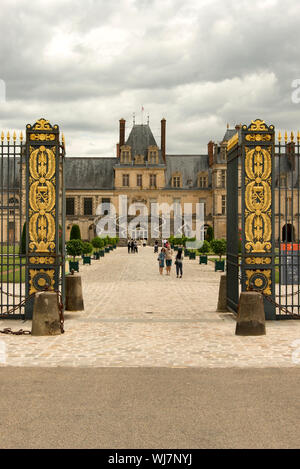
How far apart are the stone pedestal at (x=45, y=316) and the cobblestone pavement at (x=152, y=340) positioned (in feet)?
0.65

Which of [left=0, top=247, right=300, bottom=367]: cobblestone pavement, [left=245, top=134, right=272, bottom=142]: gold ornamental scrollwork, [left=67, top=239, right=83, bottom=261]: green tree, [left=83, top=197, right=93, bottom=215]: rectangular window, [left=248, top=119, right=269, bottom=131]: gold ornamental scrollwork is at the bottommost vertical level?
[left=0, top=247, right=300, bottom=367]: cobblestone pavement

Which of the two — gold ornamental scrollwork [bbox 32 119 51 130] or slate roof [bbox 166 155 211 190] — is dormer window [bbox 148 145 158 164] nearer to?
slate roof [bbox 166 155 211 190]

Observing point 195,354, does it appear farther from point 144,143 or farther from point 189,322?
point 144,143

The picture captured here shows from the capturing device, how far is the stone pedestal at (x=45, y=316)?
8.06 meters

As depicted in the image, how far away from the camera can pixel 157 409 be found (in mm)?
4582

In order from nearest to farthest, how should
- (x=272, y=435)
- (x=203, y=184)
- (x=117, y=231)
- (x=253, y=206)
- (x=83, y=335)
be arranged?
(x=272, y=435) → (x=83, y=335) → (x=253, y=206) → (x=117, y=231) → (x=203, y=184)

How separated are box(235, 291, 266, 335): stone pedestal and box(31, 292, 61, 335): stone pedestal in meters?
2.74

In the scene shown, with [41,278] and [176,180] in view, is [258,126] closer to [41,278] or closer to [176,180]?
[41,278]

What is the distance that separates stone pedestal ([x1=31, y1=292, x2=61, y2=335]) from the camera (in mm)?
8062

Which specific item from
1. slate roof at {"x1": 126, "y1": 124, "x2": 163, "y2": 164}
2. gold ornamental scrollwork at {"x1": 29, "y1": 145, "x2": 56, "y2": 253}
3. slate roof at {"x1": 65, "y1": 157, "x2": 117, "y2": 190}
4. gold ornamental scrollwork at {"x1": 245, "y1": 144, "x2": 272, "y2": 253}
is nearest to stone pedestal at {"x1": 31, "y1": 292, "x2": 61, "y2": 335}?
gold ornamental scrollwork at {"x1": 29, "y1": 145, "x2": 56, "y2": 253}

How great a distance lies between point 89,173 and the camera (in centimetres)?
6800

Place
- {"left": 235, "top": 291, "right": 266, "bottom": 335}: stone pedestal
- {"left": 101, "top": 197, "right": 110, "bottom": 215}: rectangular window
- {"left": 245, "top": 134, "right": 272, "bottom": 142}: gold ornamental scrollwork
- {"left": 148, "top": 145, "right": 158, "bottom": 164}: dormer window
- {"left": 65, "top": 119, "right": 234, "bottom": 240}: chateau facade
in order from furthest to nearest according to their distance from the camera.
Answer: {"left": 101, "top": 197, "right": 110, "bottom": 215}: rectangular window
{"left": 148, "top": 145, "right": 158, "bottom": 164}: dormer window
{"left": 65, "top": 119, "right": 234, "bottom": 240}: chateau facade
{"left": 245, "top": 134, "right": 272, "bottom": 142}: gold ornamental scrollwork
{"left": 235, "top": 291, "right": 266, "bottom": 335}: stone pedestal
